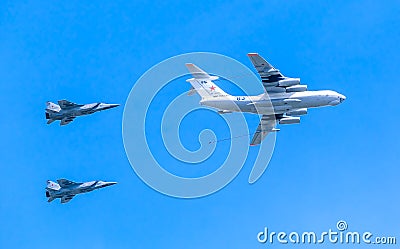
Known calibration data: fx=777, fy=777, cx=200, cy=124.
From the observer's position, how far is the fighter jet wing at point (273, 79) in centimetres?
8888

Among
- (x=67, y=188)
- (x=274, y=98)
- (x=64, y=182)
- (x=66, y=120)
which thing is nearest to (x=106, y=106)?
(x=66, y=120)

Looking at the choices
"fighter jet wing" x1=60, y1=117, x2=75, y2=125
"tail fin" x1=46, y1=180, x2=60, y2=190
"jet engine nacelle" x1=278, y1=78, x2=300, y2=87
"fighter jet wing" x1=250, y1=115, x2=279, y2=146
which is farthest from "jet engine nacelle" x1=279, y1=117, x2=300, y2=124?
"tail fin" x1=46, y1=180, x2=60, y2=190

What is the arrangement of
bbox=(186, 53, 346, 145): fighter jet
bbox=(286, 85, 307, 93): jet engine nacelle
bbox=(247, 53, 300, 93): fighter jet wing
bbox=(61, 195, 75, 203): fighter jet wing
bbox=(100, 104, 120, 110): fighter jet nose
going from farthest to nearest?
bbox=(61, 195, 75, 203): fighter jet wing
bbox=(100, 104, 120, 110): fighter jet nose
bbox=(286, 85, 307, 93): jet engine nacelle
bbox=(186, 53, 346, 145): fighter jet
bbox=(247, 53, 300, 93): fighter jet wing

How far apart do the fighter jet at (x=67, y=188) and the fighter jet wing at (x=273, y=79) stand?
29.8 m

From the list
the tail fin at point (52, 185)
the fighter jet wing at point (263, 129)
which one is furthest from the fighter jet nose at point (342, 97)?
the tail fin at point (52, 185)

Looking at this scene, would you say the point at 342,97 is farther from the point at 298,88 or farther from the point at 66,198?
the point at 66,198

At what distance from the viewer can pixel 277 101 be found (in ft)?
296

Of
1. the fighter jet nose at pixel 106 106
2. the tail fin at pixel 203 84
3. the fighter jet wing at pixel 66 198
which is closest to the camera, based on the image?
the tail fin at pixel 203 84

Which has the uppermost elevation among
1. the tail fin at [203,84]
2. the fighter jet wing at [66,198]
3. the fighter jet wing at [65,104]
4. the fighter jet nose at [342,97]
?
the tail fin at [203,84]

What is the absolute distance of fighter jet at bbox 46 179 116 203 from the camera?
104938 millimetres

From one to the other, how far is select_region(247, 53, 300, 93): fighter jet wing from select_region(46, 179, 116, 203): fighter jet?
2983 centimetres

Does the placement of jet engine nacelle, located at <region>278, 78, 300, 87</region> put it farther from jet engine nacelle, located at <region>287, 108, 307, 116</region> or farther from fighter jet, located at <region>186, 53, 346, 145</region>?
jet engine nacelle, located at <region>287, 108, 307, 116</region>

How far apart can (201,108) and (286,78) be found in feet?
34.3

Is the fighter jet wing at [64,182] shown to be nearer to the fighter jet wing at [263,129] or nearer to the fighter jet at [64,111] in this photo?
the fighter jet at [64,111]
